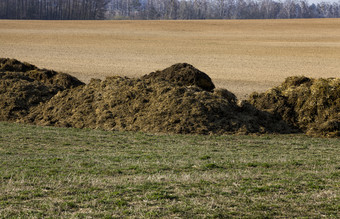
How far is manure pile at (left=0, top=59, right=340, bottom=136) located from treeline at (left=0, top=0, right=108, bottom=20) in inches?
4663

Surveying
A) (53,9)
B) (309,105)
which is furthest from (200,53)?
(53,9)

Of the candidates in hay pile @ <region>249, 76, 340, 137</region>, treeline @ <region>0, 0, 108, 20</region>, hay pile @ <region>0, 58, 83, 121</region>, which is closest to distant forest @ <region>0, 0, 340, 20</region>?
treeline @ <region>0, 0, 108, 20</region>

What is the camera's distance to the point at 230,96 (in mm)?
15555

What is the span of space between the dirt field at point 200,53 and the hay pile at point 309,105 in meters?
7.27

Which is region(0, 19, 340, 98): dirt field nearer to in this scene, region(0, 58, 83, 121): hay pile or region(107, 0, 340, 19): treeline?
region(0, 58, 83, 121): hay pile

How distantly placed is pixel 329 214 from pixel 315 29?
7308 centimetres

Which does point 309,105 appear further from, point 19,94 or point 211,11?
point 211,11

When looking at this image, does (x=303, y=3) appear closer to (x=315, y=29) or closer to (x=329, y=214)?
(x=315, y=29)

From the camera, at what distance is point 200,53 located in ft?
150

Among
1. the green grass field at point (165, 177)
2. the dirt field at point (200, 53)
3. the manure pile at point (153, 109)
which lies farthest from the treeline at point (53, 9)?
the green grass field at point (165, 177)

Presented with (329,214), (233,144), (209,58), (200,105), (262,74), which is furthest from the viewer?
(209,58)

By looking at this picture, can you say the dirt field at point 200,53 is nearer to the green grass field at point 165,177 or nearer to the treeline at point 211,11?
the green grass field at point 165,177

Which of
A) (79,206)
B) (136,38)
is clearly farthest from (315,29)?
(79,206)

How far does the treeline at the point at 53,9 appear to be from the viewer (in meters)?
127
